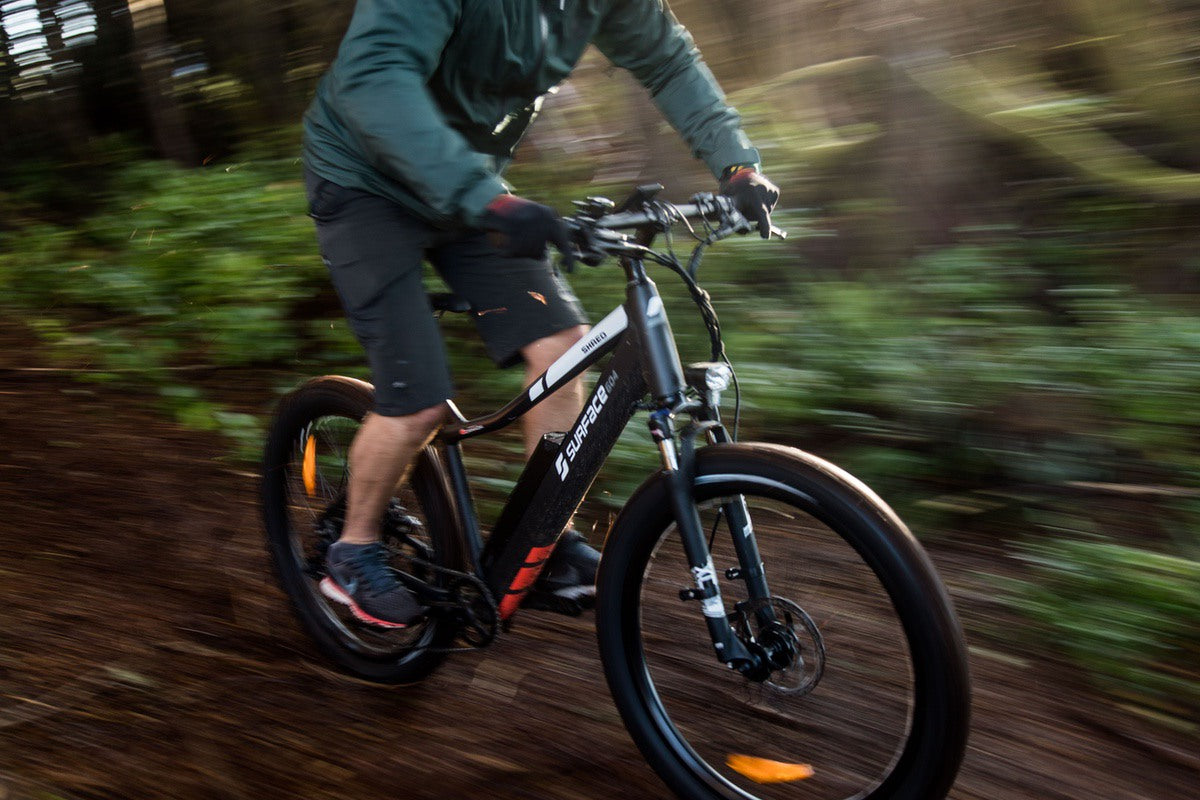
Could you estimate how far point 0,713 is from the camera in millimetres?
2941

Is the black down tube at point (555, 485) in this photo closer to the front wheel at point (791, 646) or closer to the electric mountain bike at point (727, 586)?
the electric mountain bike at point (727, 586)

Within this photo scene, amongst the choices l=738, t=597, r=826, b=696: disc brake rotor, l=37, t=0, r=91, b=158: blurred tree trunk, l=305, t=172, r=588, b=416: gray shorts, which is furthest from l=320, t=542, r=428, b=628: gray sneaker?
l=37, t=0, r=91, b=158: blurred tree trunk

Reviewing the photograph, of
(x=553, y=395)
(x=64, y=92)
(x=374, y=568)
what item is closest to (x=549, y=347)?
(x=553, y=395)

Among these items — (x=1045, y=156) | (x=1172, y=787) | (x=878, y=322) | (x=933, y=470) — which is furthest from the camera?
(x=1045, y=156)

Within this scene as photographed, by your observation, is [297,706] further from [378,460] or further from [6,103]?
[6,103]

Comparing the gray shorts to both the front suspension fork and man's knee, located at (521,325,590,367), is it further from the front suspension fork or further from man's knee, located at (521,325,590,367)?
the front suspension fork

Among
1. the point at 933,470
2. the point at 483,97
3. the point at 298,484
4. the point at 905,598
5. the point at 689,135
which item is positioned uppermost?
the point at 483,97

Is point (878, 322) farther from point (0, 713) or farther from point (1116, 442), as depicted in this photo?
point (0, 713)

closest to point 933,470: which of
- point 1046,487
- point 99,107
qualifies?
point 1046,487

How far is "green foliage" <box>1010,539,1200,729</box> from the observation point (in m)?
2.74

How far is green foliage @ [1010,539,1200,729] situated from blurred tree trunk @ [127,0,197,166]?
7187 mm

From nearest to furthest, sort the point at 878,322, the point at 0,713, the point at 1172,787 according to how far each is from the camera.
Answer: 1. the point at 1172,787
2. the point at 0,713
3. the point at 878,322

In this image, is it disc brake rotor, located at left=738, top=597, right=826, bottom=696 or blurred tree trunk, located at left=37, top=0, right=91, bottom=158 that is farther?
blurred tree trunk, located at left=37, top=0, right=91, bottom=158

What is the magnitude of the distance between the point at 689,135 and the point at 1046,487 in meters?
1.86
